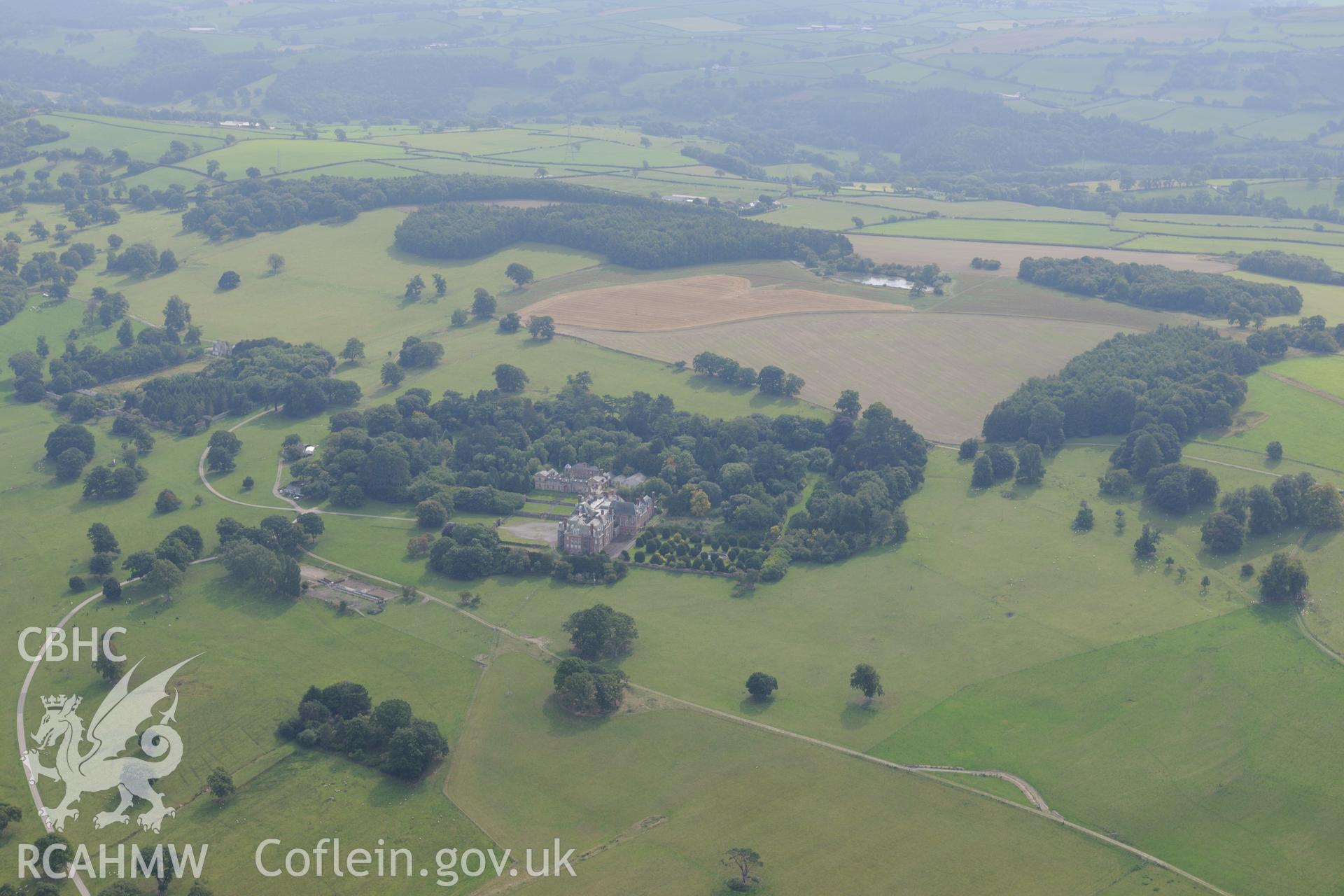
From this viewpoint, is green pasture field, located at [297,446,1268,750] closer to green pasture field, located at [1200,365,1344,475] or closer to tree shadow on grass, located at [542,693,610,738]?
tree shadow on grass, located at [542,693,610,738]

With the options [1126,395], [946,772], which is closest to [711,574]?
[946,772]

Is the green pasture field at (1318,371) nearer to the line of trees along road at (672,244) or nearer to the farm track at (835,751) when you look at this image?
the farm track at (835,751)

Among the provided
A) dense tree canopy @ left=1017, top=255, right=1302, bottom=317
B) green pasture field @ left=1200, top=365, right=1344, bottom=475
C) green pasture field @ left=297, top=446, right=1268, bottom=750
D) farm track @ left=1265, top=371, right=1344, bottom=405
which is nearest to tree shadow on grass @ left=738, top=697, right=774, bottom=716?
green pasture field @ left=297, top=446, right=1268, bottom=750

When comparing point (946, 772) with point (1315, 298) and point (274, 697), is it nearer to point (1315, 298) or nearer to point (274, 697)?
point (274, 697)

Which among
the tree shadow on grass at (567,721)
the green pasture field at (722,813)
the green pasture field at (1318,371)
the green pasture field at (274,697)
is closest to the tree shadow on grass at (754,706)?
the green pasture field at (722,813)

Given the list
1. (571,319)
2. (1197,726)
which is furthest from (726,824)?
(571,319)
